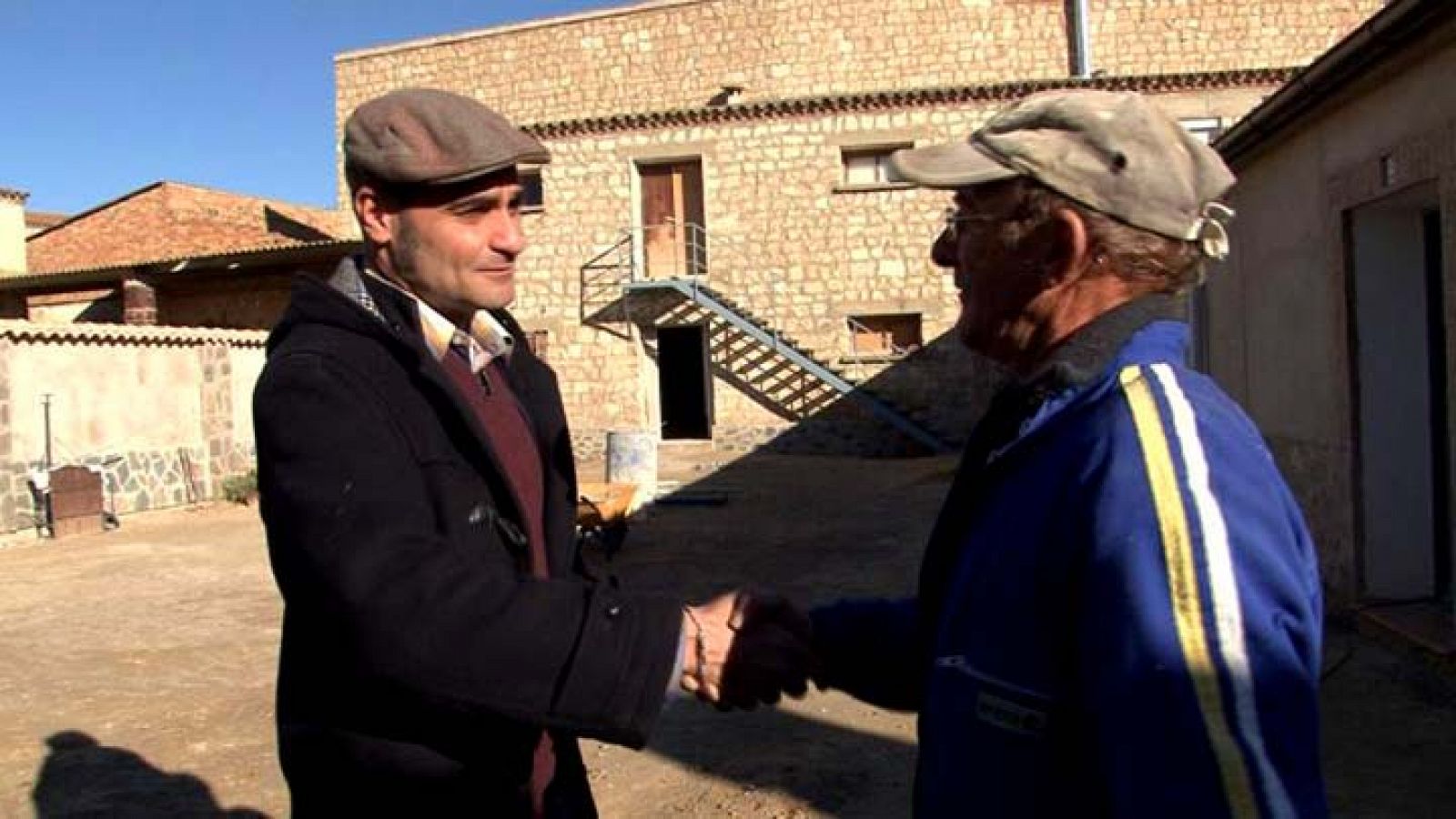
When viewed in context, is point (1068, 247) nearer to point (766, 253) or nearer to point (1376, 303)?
point (1376, 303)

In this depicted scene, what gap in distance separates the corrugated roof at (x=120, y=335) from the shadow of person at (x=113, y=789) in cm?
962

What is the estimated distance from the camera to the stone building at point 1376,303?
507 cm

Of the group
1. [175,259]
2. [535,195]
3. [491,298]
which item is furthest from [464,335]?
[175,259]

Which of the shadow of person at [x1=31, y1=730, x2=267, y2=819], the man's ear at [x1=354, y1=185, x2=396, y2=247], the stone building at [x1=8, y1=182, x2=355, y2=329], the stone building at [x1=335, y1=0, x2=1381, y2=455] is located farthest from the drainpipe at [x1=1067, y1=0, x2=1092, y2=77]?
the man's ear at [x1=354, y1=185, x2=396, y2=247]

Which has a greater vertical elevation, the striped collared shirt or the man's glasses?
the man's glasses

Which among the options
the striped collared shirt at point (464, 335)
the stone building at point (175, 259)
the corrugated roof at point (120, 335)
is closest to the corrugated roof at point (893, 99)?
the stone building at point (175, 259)

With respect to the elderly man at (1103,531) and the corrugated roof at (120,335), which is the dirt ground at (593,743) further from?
the corrugated roof at (120,335)

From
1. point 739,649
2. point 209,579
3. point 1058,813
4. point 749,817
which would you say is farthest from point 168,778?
point 209,579

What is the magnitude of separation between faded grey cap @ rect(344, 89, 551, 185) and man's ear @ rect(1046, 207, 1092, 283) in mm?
844

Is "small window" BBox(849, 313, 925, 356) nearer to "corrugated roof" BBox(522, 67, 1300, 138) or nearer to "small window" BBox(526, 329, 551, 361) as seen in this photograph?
"corrugated roof" BBox(522, 67, 1300, 138)

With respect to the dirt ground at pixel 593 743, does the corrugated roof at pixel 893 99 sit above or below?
above

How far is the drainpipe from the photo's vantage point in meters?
19.0

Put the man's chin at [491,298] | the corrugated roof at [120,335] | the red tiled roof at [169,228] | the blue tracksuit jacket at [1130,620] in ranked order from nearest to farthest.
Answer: the blue tracksuit jacket at [1130,620] → the man's chin at [491,298] → the corrugated roof at [120,335] → the red tiled roof at [169,228]

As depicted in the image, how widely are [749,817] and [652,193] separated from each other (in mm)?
16859
